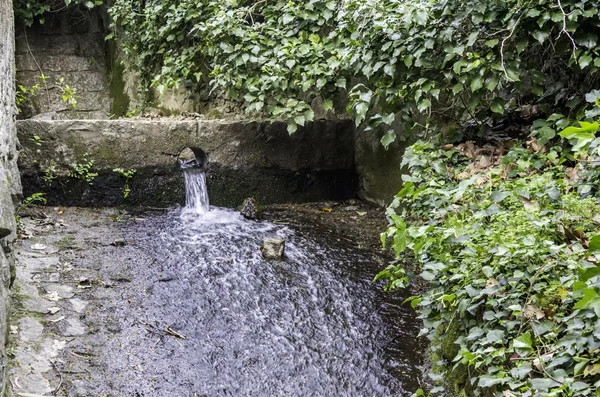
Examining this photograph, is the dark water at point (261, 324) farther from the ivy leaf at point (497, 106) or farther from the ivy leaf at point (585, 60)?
the ivy leaf at point (585, 60)

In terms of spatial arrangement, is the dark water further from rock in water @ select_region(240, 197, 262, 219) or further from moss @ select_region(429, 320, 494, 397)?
rock in water @ select_region(240, 197, 262, 219)

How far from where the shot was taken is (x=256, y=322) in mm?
4031

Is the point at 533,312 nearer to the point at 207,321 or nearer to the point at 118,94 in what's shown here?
the point at 207,321

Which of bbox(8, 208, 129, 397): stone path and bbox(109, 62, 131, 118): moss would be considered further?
bbox(109, 62, 131, 118): moss

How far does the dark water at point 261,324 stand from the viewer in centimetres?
339

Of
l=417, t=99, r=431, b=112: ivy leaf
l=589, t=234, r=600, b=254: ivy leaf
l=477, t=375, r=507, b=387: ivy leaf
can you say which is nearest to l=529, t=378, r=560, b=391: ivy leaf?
l=477, t=375, r=507, b=387: ivy leaf

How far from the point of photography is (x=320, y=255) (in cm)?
520

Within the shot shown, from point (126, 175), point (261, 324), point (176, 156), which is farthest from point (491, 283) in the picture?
point (126, 175)

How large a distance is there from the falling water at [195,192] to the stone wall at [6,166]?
2399 mm

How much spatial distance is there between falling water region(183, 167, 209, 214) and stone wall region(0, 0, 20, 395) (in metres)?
2.40

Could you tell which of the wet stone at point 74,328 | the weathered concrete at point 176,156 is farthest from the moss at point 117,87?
the wet stone at point 74,328

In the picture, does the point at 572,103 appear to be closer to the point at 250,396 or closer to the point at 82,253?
the point at 250,396

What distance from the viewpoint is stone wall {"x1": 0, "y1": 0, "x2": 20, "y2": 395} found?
2.65 m

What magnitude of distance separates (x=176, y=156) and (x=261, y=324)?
313 centimetres
